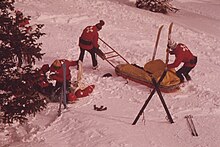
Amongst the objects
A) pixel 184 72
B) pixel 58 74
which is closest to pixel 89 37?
pixel 58 74

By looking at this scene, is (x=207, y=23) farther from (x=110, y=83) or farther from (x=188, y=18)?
(x=110, y=83)

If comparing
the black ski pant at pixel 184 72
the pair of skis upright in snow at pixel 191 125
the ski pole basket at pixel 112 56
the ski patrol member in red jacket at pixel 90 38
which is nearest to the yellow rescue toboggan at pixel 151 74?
the black ski pant at pixel 184 72

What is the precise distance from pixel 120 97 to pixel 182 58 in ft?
6.57

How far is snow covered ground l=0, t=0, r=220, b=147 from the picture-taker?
845 cm

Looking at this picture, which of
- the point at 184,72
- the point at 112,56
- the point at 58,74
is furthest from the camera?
the point at 112,56

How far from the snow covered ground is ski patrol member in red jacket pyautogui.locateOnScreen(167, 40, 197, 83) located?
349 mm

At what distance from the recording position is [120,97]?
34.1 feet

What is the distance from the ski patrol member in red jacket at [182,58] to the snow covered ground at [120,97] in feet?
1.14

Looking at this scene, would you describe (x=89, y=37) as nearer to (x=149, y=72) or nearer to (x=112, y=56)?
(x=112, y=56)

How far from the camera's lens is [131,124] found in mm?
8953

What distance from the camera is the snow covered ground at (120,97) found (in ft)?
27.7

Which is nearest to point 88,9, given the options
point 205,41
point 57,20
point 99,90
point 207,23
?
point 57,20

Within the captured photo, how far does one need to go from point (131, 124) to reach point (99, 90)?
78.2 inches

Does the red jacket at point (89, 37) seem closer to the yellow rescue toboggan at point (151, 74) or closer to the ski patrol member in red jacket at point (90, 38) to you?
the ski patrol member in red jacket at point (90, 38)
